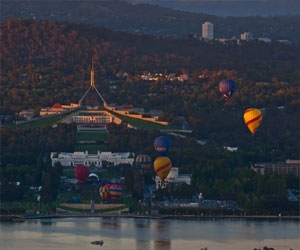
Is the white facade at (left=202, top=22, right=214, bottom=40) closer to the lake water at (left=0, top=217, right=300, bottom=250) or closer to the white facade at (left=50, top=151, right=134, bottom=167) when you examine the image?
the white facade at (left=50, top=151, right=134, bottom=167)

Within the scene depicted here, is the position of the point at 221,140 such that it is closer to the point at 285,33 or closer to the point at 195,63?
the point at 195,63

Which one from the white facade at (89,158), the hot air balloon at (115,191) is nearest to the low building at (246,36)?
the white facade at (89,158)

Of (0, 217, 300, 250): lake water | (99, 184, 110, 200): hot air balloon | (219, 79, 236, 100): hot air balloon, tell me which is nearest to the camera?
(0, 217, 300, 250): lake water

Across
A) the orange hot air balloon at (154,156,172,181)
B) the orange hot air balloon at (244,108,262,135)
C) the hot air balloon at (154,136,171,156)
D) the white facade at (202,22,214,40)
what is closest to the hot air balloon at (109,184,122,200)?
the orange hot air balloon at (154,156,172,181)

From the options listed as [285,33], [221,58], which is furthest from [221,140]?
[285,33]

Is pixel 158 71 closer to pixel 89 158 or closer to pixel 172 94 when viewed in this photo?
pixel 172 94

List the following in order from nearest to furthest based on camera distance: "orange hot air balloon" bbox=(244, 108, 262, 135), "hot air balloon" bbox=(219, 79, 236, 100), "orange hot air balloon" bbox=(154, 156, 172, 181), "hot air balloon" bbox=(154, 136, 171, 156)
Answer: "orange hot air balloon" bbox=(154, 156, 172, 181), "hot air balloon" bbox=(154, 136, 171, 156), "orange hot air balloon" bbox=(244, 108, 262, 135), "hot air balloon" bbox=(219, 79, 236, 100)

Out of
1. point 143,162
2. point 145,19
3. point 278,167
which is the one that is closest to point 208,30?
point 145,19
